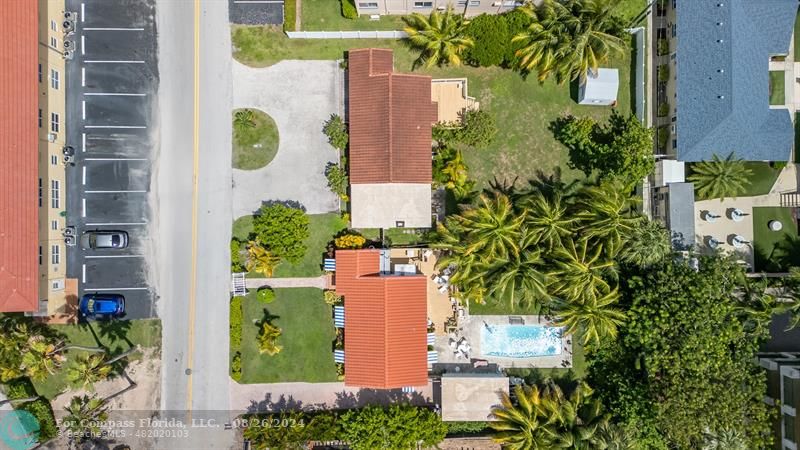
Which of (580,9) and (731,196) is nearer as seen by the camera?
(580,9)

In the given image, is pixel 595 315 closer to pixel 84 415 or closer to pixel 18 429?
pixel 84 415

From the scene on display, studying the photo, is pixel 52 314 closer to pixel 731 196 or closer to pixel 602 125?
pixel 602 125

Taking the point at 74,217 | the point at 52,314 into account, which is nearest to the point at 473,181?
the point at 74,217

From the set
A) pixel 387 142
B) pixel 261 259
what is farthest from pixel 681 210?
pixel 261 259

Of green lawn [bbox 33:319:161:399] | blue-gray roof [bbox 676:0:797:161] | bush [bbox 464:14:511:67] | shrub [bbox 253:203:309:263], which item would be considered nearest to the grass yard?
bush [bbox 464:14:511:67]

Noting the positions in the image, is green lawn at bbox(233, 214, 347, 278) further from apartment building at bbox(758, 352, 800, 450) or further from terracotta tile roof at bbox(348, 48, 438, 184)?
apartment building at bbox(758, 352, 800, 450)
